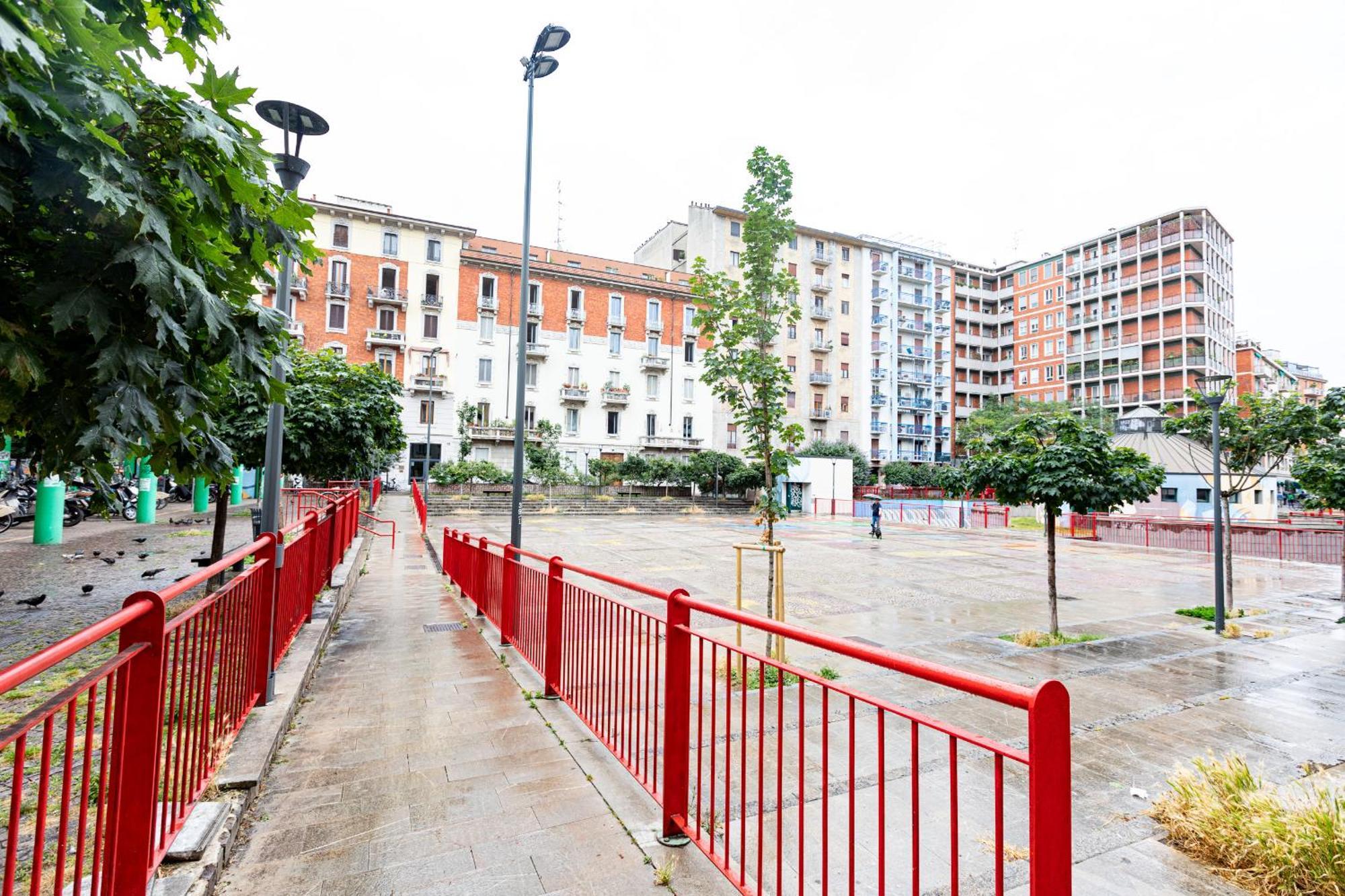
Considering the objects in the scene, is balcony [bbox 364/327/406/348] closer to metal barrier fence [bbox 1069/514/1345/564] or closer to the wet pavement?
the wet pavement

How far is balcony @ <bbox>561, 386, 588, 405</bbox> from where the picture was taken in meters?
45.7

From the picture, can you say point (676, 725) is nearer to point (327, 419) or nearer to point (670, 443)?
point (327, 419)

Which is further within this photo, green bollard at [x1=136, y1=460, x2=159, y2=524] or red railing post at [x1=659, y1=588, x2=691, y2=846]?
green bollard at [x1=136, y1=460, x2=159, y2=524]

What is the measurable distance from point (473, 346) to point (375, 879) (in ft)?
144

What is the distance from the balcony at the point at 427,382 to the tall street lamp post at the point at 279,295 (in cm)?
3749

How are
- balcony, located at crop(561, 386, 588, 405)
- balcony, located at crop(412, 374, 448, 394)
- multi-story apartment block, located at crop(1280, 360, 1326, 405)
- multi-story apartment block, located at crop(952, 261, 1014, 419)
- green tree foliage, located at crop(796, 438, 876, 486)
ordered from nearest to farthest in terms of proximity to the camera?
balcony, located at crop(412, 374, 448, 394)
balcony, located at crop(561, 386, 588, 405)
green tree foliage, located at crop(796, 438, 876, 486)
multi-story apartment block, located at crop(952, 261, 1014, 419)
multi-story apartment block, located at crop(1280, 360, 1326, 405)

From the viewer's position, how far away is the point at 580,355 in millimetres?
47094

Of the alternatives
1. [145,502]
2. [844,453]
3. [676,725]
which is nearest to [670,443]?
[844,453]

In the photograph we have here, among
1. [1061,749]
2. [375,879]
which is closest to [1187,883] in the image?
[1061,749]

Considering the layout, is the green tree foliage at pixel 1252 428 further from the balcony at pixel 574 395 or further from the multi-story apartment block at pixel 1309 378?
A: the multi-story apartment block at pixel 1309 378

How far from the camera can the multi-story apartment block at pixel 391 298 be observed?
132 ft


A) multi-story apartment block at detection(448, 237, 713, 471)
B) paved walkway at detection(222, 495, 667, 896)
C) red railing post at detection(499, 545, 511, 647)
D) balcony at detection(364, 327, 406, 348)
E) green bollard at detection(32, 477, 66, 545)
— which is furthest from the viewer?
multi-story apartment block at detection(448, 237, 713, 471)

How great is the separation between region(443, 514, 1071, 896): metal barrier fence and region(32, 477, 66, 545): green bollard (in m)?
12.9

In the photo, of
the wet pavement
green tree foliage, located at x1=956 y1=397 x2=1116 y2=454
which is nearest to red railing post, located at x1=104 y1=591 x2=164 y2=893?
the wet pavement
